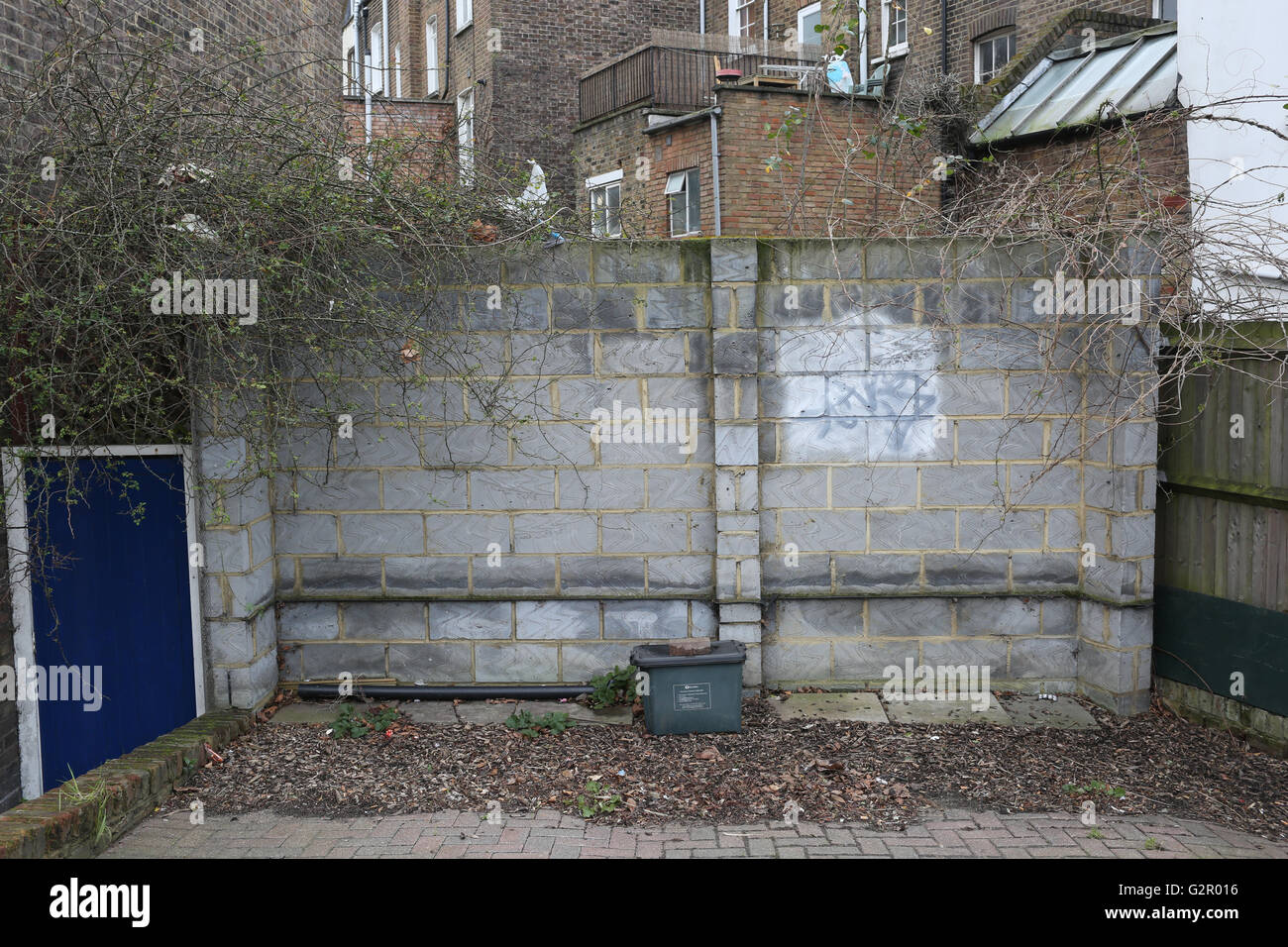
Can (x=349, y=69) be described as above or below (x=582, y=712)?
above

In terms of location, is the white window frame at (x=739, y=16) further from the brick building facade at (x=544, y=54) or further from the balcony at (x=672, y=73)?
the balcony at (x=672, y=73)

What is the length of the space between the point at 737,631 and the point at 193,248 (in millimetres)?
4206

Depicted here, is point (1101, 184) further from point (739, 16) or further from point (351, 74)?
A: point (739, 16)

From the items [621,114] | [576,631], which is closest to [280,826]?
[576,631]

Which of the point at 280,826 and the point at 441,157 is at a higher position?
the point at 441,157

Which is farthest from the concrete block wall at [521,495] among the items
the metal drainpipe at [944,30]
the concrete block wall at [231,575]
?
the metal drainpipe at [944,30]

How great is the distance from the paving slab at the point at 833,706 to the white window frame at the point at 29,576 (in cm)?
394

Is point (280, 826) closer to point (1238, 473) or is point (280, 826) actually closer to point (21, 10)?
point (21, 10)

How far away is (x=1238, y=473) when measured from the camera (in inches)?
256

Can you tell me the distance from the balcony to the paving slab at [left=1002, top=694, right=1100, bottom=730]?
12110mm

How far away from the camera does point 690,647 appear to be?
262 inches

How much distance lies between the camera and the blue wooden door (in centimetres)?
669

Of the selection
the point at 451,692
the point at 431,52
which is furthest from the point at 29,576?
the point at 431,52

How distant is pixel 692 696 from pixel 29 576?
13.8 ft
